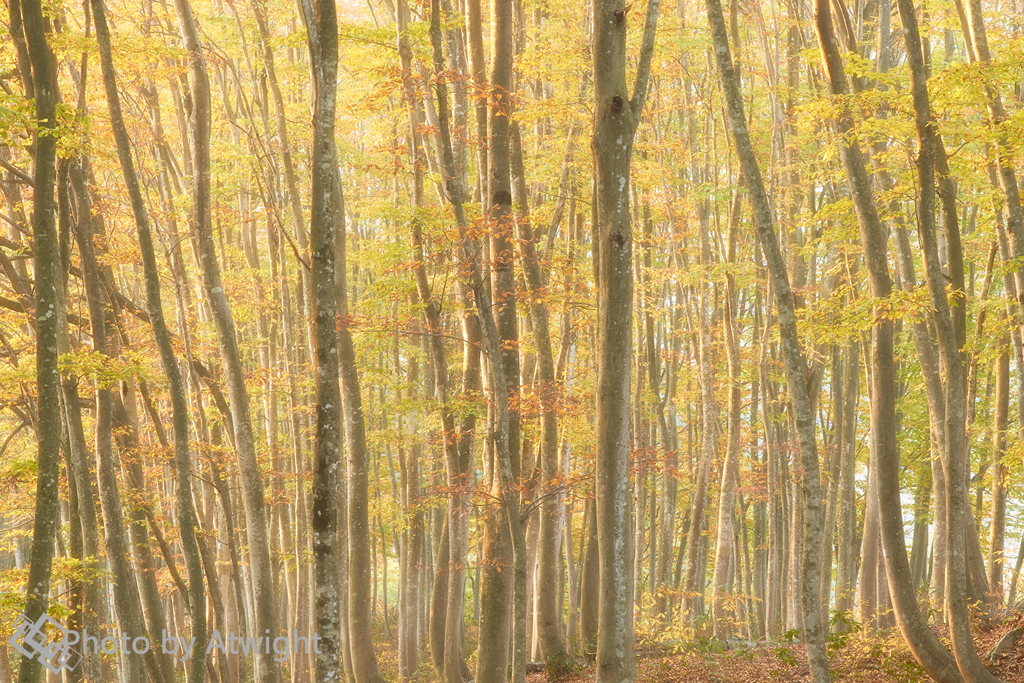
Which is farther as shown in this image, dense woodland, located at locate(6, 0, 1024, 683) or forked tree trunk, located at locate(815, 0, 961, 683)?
forked tree trunk, located at locate(815, 0, 961, 683)

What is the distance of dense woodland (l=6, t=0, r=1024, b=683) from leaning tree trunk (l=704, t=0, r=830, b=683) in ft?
0.11

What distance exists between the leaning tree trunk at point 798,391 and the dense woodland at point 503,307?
0.03m

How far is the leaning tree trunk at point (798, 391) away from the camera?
22.5ft

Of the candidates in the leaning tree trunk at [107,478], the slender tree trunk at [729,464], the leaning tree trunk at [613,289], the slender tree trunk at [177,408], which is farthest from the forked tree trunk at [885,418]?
the leaning tree trunk at [107,478]

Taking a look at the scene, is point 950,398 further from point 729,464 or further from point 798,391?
point 729,464

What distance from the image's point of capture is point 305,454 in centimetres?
1596

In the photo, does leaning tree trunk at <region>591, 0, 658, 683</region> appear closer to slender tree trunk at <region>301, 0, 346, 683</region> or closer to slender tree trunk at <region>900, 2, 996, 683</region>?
slender tree trunk at <region>301, 0, 346, 683</region>

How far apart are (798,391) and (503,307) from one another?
3.57m

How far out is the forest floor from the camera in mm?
7871

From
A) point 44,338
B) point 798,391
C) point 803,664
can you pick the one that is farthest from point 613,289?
point 803,664

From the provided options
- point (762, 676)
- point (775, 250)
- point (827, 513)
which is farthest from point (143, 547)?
point (827, 513)

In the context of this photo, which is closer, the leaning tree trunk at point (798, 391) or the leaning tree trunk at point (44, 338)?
the leaning tree trunk at point (44, 338)

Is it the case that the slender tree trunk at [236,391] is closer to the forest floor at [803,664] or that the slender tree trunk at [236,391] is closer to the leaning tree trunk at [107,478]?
the leaning tree trunk at [107,478]

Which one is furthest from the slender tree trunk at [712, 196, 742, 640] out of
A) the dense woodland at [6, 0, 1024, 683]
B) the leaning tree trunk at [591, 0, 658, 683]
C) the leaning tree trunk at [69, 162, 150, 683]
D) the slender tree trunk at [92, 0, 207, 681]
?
the leaning tree trunk at [69, 162, 150, 683]
